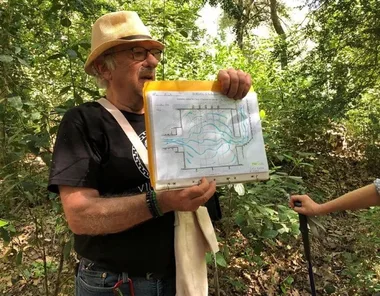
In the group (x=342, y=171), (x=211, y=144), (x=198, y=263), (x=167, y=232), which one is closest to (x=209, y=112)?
(x=211, y=144)

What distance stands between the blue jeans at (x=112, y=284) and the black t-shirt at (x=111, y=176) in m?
0.04

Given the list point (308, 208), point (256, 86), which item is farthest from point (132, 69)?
point (256, 86)

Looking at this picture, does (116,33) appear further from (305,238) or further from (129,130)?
(305,238)

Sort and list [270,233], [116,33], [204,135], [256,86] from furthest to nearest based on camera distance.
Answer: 1. [256,86]
2. [270,233]
3. [116,33]
4. [204,135]

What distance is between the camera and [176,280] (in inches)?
58.6

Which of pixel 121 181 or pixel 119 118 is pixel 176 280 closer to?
pixel 121 181

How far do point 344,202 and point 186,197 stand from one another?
45.5 inches

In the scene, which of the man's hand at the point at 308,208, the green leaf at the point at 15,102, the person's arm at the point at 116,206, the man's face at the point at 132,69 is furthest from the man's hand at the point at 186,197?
the green leaf at the point at 15,102

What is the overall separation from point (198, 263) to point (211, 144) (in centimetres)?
57

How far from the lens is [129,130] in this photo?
1435 mm

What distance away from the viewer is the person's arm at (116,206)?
119cm

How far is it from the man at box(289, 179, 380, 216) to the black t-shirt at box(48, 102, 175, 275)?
798mm

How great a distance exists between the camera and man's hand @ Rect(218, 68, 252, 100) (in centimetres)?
137

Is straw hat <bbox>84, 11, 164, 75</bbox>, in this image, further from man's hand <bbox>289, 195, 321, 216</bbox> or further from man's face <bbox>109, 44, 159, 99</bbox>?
man's hand <bbox>289, 195, 321, 216</bbox>
